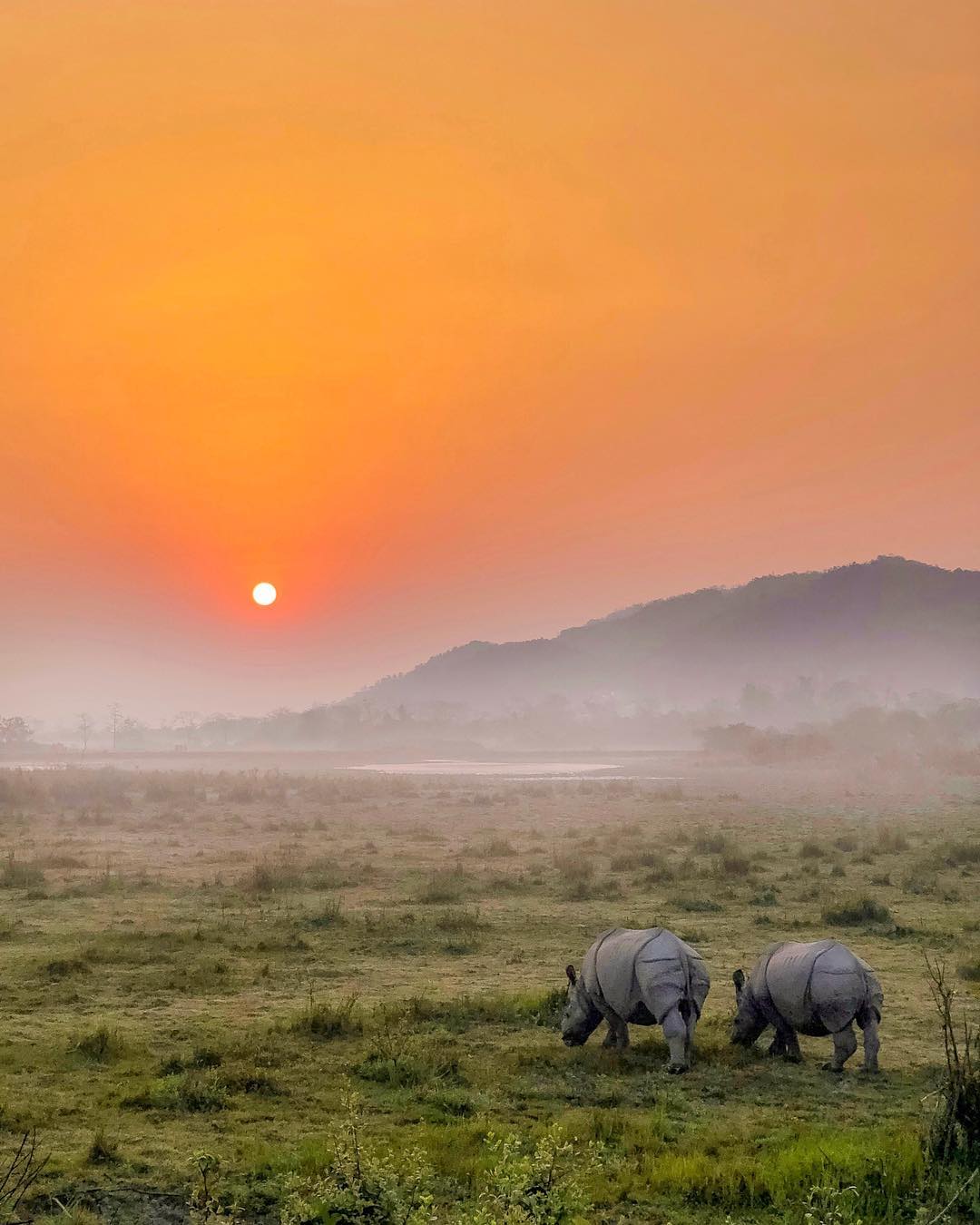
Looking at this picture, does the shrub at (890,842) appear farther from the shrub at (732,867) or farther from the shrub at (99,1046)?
the shrub at (99,1046)

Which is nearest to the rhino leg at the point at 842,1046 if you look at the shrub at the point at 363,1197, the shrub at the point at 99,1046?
the shrub at the point at 363,1197

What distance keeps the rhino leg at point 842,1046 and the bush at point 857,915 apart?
9.73 meters

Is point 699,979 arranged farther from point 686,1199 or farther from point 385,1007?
point 385,1007

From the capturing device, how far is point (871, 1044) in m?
12.2

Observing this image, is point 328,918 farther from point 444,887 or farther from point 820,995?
point 820,995

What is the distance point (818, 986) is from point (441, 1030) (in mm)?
4886

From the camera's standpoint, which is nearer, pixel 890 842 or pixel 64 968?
pixel 64 968

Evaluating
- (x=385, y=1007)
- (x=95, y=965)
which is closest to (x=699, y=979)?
Result: (x=385, y=1007)

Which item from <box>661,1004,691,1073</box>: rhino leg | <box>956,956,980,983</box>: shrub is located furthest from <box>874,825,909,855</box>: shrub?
<box>661,1004,691,1073</box>: rhino leg

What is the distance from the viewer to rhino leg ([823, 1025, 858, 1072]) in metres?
12.2

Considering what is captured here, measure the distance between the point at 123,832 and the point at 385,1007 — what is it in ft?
98.6

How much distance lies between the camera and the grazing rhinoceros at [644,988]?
39.6 feet

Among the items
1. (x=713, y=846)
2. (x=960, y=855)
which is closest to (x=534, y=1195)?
(x=960, y=855)

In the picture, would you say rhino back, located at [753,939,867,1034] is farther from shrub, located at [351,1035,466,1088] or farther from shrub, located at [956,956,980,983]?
shrub, located at [956,956,980,983]
